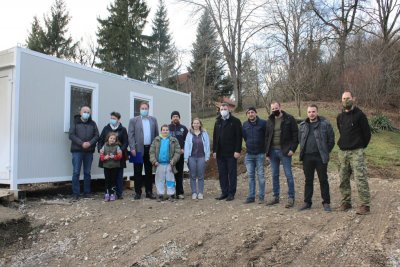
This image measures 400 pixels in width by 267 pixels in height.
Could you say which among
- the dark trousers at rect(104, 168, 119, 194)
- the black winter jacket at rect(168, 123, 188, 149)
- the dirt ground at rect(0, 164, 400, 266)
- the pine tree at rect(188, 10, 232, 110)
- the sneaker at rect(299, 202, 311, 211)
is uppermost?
the pine tree at rect(188, 10, 232, 110)

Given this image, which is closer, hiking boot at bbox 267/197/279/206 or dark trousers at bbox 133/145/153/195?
hiking boot at bbox 267/197/279/206

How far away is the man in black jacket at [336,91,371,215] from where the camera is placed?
6.24 metres

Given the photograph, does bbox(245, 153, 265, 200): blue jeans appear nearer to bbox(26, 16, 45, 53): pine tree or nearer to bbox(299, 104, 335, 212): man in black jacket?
bbox(299, 104, 335, 212): man in black jacket

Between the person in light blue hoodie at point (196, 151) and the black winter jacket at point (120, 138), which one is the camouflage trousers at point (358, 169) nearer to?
the person in light blue hoodie at point (196, 151)

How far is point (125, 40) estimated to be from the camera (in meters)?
29.9

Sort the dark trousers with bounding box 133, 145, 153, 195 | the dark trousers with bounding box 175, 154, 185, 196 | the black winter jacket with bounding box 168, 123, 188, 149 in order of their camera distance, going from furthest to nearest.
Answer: the black winter jacket with bounding box 168, 123, 188, 149, the dark trousers with bounding box 175, 154, 185, 196, the dark trousers with bounding box 133, 145, 153, 195

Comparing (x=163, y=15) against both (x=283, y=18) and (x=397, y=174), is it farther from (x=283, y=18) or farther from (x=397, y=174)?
(x=397, y=174)

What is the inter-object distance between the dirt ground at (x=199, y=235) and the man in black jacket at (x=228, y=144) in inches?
23.1

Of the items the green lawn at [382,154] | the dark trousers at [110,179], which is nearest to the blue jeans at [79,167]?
the dark trousers at [110,179]

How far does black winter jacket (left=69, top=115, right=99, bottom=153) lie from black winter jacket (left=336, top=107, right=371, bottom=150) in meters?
4.77

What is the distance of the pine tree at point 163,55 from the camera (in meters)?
37.3

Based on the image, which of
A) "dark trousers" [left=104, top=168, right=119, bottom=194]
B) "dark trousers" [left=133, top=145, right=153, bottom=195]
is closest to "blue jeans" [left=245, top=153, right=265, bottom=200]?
"dark trousers" [left=133, top=145, right=153, bottom=195]

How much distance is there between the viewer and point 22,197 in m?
7.59

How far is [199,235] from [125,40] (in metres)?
26.4
